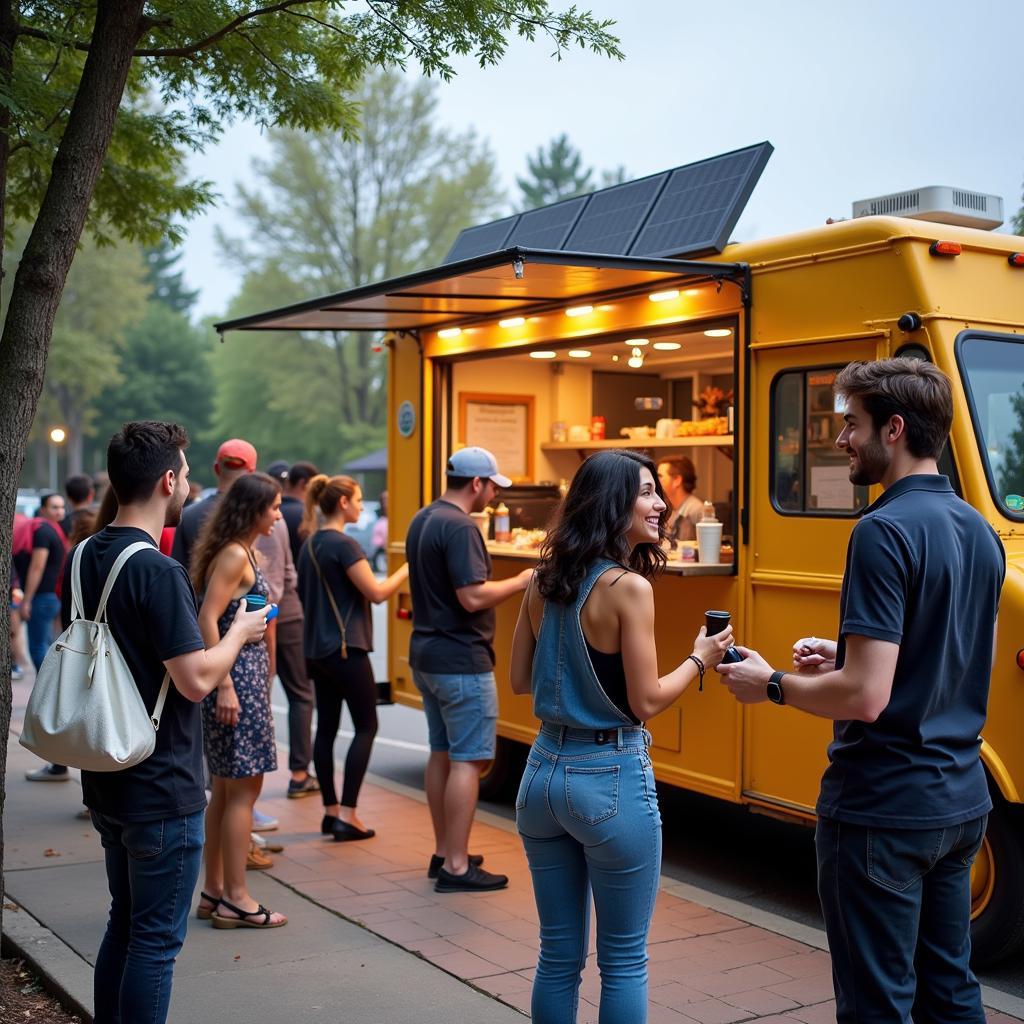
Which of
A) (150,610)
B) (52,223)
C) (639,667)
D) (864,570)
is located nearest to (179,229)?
(52,223)

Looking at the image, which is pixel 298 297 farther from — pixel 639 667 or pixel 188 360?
pixel 639 667

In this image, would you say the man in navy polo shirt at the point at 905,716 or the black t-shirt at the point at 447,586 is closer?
the man in navy polo shirt at the point at 905,716

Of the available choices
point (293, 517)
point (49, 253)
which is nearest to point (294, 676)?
point (293, 517)

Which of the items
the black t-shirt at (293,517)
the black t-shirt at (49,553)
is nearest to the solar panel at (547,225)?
the black t-shirt at (293,517)

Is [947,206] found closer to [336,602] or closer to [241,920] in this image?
[336,602]

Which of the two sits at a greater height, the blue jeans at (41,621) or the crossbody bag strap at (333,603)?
the crossbody bag strap at (333,603)

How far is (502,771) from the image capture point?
784cm

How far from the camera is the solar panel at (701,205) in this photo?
20.5ft

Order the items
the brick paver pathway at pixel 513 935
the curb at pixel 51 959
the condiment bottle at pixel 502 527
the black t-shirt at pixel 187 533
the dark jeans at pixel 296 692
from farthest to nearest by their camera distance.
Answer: the condiment bottle at pixel 502 527 → the dark jeans at pixel 296 692 → the black t-shirt at pixel 187 533 → the brick paver pathway at pixel 513 935 → the curb at pixel 51 959

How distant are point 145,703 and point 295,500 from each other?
19.0ft

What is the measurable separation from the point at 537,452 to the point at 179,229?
3062 millimetres

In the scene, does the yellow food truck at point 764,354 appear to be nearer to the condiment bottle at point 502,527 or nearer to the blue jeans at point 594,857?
the condiment bottle at point 502,527

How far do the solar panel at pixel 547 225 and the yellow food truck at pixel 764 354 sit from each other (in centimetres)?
2

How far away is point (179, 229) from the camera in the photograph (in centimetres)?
704
